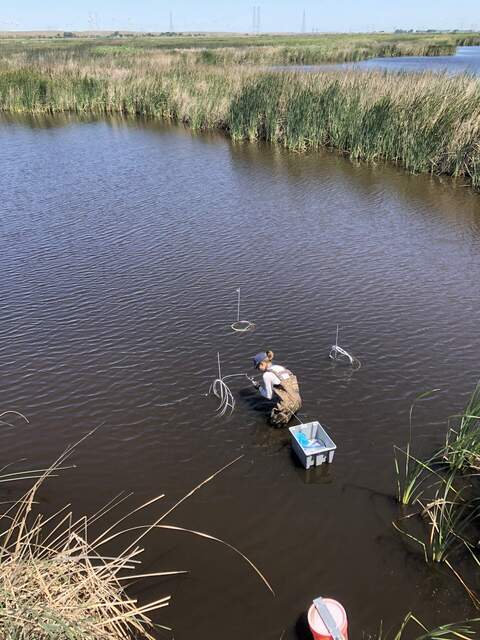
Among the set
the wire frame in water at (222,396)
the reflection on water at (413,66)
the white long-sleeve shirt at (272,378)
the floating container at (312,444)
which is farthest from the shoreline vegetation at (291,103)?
the floating container at (312,444)

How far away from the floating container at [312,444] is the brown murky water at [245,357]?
0.26 m

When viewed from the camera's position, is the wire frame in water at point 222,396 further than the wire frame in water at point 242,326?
No

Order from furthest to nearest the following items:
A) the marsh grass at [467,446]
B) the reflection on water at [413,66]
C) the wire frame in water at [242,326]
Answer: the reflection on water at [413,66] < the wire frame in water at [242,326] < the marsh grass at [467,446]

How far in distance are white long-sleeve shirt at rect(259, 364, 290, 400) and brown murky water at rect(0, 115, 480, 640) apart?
58 centimetres

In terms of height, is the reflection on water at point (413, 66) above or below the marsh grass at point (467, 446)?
above

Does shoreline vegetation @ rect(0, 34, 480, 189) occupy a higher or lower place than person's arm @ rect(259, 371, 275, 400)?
higher

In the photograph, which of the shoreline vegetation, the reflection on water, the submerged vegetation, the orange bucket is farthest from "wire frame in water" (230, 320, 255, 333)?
the reflection on water

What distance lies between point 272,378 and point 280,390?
0.78 ft

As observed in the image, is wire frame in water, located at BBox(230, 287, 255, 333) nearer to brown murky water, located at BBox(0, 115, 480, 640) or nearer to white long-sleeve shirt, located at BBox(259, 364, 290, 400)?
brown murky water, located at BBox(0, 115, 480, 640)

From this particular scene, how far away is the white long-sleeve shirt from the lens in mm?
8000

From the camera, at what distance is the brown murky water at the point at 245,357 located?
5.88m

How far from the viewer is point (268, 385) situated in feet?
26.3

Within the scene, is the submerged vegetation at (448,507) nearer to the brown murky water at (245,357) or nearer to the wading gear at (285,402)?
the brown murky water at (245,357)

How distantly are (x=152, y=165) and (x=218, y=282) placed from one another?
12.9m
